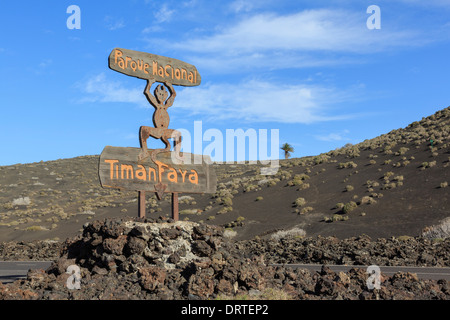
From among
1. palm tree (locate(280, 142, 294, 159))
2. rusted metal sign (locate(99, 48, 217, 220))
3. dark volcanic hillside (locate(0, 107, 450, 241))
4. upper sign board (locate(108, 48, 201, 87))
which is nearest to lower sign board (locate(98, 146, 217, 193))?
rusted metal sign (locate(99, 48, 217, 220))

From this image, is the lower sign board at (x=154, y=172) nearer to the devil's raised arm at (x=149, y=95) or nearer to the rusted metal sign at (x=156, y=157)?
the rusted metal sign at (x=156, y=157)

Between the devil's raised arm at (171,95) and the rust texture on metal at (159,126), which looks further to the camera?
the devil's raised arm at (171,95)

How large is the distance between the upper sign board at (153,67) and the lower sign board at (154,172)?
271 cm

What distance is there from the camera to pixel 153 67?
618 inches

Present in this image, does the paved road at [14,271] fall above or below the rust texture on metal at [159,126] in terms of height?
below

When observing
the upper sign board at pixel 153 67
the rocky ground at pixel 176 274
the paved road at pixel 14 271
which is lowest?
the paved road at pixel 14 271

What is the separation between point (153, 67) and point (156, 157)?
3256mm

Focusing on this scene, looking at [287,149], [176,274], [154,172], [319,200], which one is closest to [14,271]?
[154,172]

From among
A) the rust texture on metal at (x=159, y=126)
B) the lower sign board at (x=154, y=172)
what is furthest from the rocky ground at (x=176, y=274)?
the rust texture on metal at (x=159, y=126)

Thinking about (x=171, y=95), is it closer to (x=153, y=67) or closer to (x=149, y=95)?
(x=149, y=95)

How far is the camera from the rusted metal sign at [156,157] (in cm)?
1455

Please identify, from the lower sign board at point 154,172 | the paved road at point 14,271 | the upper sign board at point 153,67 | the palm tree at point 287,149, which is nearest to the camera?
the lower sign board at point 154,172

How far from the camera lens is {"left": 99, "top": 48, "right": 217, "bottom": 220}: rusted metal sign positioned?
14555 millimetres

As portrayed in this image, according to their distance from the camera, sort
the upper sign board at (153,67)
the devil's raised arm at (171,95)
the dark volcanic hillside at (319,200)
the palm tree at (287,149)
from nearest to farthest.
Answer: the upper sign board at (153,67)
the devil's raised arm at (171,95)
the dark volcanic hillside at (319,200)
the palm tree at (287,149)
